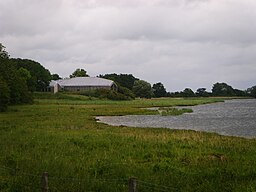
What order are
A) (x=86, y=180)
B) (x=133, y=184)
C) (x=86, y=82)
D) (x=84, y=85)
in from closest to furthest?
(x=133, y=184) → (x=86, y=180) → (x=84, y=85) → (x=86, y=82)

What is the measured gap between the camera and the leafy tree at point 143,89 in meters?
191

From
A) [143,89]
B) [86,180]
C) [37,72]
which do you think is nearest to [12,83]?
[86,180]

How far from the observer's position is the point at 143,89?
190 metres

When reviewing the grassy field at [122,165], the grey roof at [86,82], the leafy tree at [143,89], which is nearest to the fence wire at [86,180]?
the grassy field at [122,165]

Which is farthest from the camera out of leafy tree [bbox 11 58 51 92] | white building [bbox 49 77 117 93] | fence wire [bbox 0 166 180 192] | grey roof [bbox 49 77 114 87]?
grey roof [bbox 49 77 114 87]

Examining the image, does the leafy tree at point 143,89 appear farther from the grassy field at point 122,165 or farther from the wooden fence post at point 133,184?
the wooden fence post at point 133,184

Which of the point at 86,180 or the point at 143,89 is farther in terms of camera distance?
the point at 143,89

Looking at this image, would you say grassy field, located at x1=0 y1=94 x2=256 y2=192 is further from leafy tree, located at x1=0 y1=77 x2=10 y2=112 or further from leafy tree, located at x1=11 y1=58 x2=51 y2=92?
leafy tree, located at x1=11 y1=58 x2=51 y2=92

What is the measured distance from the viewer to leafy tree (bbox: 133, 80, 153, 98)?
628ft

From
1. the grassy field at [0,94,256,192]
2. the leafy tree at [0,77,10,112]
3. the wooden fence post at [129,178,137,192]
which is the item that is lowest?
the grassy field at [0,94,256,192]

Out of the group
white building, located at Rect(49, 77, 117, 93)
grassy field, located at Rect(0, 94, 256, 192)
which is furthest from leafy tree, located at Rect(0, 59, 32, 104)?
white building, located at Rect(49, 77, 117, 93)

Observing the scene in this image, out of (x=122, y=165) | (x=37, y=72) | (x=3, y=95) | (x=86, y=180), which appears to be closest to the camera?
(x=86, y=180)

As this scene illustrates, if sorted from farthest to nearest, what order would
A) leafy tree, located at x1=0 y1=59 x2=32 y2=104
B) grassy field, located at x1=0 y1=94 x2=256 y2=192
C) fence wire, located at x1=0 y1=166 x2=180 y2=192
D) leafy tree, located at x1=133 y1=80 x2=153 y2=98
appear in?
leafy tree, located at x1=133 y1=80 x2=153 y2=98
leafy tree, located at x1=0 y1=59 x2=32 y2=104
grassy field, located at x1=0 y1=94 x2=256 y2=192
fence wire, located at x1=0 y1=166 x2=180 y2=192

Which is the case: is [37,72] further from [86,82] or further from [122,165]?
[122,165]
